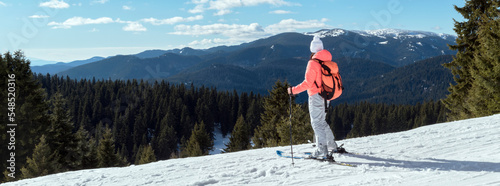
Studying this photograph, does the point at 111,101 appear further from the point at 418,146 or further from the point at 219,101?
the point at 418,146

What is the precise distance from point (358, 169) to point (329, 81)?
1784mm

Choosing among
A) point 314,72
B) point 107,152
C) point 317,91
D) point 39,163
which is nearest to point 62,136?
point 39,163

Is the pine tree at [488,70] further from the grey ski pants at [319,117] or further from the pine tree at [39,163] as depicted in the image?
the pine tree at [39,163]

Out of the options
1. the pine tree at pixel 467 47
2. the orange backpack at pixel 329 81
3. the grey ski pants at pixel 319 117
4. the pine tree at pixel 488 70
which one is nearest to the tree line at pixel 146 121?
the pine tree at pixel 488 70

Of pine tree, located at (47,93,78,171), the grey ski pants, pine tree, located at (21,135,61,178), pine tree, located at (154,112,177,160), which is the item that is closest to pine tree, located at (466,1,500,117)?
the grey ski pants

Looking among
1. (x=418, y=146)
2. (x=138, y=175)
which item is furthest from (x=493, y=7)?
(x=138, y=175)

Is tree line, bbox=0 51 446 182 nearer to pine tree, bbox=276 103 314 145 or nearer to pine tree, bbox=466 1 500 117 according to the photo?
pine tree, bbox=276 103 314 145

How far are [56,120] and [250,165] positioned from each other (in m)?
20.4

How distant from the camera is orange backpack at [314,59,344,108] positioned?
6098 mm

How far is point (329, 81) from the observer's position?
6.16 m

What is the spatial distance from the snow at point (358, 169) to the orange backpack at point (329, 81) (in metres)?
1.45

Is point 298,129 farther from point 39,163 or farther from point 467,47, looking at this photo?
point 39,163

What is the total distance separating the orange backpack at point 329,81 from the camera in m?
6.10

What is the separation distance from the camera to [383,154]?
23.6ft
